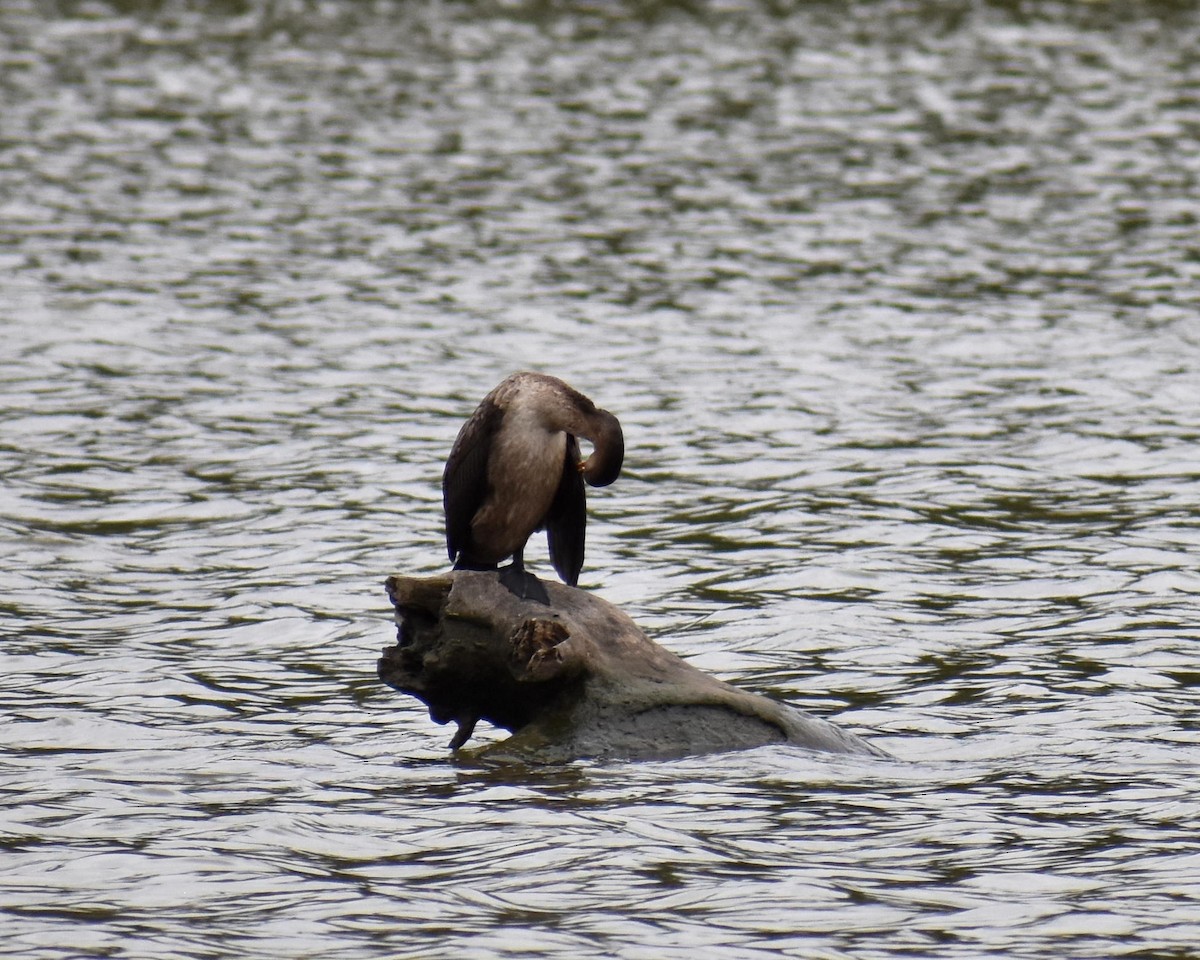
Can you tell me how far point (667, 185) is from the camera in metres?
24.8

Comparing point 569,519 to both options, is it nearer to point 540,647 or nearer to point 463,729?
point 540,647

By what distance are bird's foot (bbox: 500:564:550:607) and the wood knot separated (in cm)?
19

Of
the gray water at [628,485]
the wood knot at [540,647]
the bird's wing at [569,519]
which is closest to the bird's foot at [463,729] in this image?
the gray water at [628,485]

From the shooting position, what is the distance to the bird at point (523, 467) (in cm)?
835

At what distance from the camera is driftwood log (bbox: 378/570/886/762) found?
→ 8.25m

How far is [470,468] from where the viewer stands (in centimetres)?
849

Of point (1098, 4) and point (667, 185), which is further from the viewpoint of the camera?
point (1098, 4)

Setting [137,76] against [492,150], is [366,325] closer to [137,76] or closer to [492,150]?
[492,150]

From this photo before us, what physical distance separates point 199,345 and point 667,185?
8765 millimetres

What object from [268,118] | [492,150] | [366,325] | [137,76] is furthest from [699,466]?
[137,76]

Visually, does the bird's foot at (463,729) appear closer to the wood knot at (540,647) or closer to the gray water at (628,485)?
the gray water at (628,485)

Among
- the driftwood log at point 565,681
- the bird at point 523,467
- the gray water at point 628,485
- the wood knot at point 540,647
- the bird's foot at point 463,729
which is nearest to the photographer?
the gray water at point 628,485

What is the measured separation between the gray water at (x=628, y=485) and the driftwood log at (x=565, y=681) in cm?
16

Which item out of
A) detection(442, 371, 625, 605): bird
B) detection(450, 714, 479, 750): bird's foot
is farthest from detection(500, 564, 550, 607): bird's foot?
detection(450, 714, 479, 750): bird's foot
